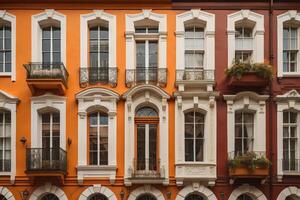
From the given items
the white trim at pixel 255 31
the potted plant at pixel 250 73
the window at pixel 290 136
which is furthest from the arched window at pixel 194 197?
the white trim at pixel 255 31

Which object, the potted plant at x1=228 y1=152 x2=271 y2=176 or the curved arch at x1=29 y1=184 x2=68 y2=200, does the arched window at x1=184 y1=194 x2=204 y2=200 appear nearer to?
the potted plant at x1=228 y1=152 x2=271 y2=176

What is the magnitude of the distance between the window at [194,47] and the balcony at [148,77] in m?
1.25

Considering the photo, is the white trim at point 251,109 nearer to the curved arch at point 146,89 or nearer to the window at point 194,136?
the window at point 194,136

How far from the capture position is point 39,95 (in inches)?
741

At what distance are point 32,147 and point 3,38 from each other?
4870 millimetres

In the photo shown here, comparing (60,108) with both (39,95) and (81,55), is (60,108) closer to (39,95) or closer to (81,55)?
(39,95)

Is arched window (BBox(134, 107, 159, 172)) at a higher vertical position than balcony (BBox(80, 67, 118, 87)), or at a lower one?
lower

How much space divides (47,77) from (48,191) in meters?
4.55

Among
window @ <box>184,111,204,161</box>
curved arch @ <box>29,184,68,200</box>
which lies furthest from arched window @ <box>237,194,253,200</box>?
curved arch @ <box>29,184,68,200</box>

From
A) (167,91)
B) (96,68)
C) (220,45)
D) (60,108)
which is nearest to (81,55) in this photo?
(96,68)

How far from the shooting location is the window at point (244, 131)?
62.5 ft

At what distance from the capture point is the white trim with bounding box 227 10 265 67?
755 inches

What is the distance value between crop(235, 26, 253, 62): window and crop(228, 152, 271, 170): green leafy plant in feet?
13.7

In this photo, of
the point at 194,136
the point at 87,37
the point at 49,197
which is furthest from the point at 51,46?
the point at 194,136
